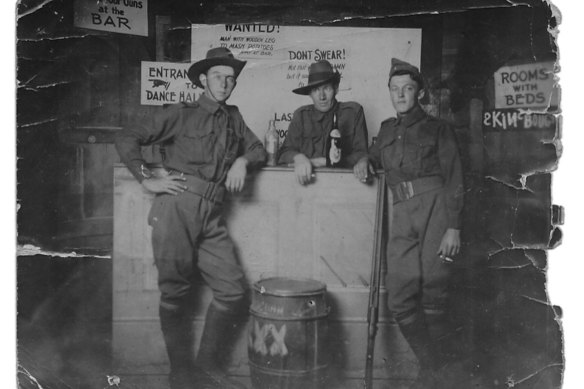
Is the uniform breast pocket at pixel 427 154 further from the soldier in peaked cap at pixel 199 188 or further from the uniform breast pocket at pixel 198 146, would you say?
the uniform breast pocket at pixel 198 146

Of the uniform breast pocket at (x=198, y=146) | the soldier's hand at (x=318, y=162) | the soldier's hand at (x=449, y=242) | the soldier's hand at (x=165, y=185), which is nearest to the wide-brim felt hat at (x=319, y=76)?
the soldier's hand at (x=318, y=162)

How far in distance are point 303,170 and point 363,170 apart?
0.20m

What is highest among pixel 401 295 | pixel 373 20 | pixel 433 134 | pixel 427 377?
pixel 373 20

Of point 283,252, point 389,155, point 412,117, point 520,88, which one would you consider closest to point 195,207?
point 283,252

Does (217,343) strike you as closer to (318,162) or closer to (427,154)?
(318,162)

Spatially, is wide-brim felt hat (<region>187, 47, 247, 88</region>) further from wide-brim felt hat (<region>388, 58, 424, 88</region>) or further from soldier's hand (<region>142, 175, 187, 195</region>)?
wide-brim felt hat (<region>388, 58, 424, 88</region>)

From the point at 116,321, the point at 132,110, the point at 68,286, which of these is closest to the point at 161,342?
the point at 116,321

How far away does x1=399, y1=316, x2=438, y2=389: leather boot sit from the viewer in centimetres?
296

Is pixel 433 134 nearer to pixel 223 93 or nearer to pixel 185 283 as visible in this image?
pixel 223 93

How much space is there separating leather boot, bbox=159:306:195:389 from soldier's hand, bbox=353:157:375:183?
76 cm

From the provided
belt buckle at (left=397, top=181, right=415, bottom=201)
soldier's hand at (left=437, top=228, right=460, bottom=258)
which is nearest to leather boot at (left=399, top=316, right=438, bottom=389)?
soldier's hand at (left=437, top=228, right=460, bottom=258)

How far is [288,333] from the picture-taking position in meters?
2.87

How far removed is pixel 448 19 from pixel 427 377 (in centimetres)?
125

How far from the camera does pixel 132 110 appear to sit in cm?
293
